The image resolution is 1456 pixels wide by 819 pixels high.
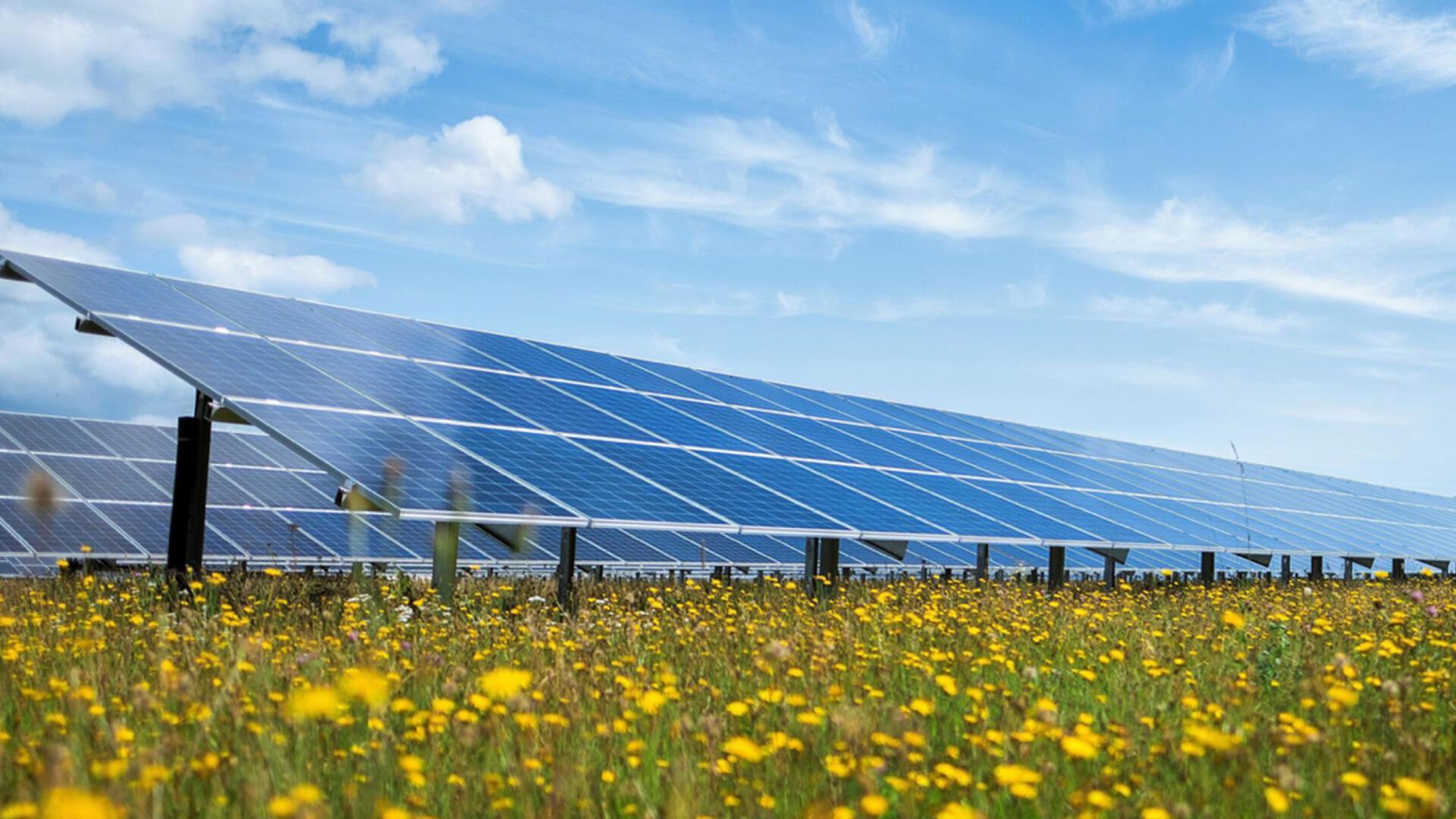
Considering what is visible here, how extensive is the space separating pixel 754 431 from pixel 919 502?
127 inches

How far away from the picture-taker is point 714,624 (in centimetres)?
1032

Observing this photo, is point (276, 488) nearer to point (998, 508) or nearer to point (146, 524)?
point (146, 524)

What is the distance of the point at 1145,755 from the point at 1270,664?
9.44ft

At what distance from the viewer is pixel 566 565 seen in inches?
492

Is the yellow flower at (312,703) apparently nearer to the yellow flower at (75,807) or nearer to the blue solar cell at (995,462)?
the yellow flower at (75,807)

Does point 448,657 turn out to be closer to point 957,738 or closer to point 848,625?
point 848,625

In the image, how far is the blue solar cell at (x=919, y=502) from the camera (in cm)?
1666

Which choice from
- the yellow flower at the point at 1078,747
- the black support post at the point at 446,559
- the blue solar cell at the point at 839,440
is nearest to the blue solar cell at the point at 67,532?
the black support post at the point at 446,559

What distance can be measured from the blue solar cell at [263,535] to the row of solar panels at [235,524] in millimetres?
29

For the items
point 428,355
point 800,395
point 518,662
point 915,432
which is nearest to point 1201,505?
point 915,432

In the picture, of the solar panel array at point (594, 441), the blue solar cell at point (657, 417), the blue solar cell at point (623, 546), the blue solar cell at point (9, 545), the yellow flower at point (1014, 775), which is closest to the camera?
the yellow flower at point (1014, 775)

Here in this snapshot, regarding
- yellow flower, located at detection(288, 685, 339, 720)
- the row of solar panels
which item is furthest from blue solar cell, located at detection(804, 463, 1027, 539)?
yellow flower, located at detection(288, 685, 339, 720)

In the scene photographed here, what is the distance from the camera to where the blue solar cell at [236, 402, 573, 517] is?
10.8m

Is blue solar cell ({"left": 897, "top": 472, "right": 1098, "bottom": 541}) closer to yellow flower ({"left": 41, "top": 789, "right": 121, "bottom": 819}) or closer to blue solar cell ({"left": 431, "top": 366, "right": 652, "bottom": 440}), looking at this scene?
blue solar cell ({"left": 431, "top": 366, "right": 652, "bottom": 440})
